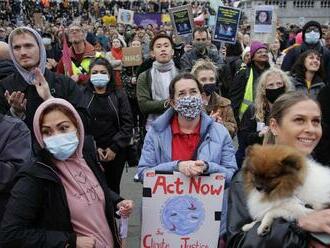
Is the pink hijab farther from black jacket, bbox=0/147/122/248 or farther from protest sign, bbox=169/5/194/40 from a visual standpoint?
protest sign, bbox=169/5/194/40

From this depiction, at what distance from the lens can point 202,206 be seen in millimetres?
3848

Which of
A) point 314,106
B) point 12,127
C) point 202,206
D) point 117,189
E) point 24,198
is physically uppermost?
point 314,106

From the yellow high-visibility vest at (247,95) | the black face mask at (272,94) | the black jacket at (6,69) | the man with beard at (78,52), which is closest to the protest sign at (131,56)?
the man with beard at (78,52)

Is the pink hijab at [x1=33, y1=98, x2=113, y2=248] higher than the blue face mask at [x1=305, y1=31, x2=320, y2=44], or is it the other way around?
the blue face mask at [x1=305, y1=31, x2=320, y2=44]

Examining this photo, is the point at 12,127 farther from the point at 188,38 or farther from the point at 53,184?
the point at 188,38

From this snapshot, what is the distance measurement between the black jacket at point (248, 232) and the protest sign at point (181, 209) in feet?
3.52

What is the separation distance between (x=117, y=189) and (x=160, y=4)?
42763 mm

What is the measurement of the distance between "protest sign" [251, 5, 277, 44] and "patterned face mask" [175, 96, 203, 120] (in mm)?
8492

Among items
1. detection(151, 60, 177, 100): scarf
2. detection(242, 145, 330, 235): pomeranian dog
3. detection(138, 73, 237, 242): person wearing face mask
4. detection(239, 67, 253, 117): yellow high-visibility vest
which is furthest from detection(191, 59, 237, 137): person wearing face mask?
detection(242, 145, 330, 235): pomeranian dog

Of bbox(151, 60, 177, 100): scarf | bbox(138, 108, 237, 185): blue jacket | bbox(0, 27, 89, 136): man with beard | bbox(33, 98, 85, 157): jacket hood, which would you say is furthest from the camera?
bbox(151, 60, 177, 100): scarf

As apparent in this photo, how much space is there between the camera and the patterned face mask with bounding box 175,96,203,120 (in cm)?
420

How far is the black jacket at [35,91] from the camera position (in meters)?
4.41

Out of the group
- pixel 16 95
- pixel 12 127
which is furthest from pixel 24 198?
pixel 16 95

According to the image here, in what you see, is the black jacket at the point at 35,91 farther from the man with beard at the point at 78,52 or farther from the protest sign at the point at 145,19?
the protest sign at the point at 145,19
